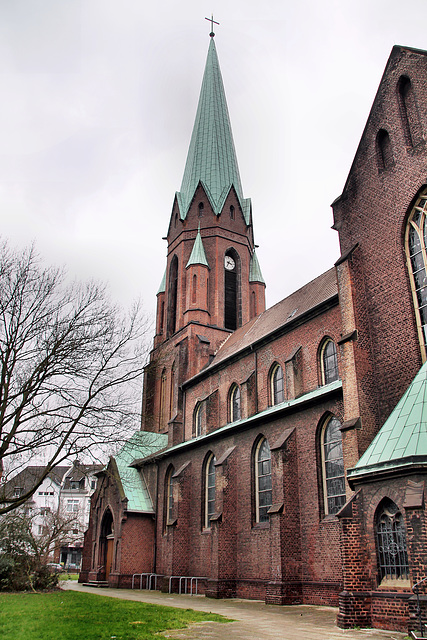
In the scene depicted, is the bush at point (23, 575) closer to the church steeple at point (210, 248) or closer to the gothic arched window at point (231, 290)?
the church steeple at point (210, 248)

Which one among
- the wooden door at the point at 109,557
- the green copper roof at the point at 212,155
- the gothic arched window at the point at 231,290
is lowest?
the wooden door at the point at 109,557

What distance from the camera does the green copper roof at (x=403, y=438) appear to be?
11.7 metres

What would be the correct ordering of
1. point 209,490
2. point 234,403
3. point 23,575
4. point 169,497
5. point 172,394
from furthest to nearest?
point 172,394, point 169,497, point 234,403, point 209,490, point 23,575

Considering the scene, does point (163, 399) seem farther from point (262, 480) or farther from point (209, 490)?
point (262, 480)

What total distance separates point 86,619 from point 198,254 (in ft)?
88.4

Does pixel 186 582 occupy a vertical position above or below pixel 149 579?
above

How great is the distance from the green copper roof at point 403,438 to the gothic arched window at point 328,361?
6.44 meters

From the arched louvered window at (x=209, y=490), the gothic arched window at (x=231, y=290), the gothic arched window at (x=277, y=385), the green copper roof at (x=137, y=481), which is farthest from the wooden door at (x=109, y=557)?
the gothic arched window at (x=231, y=290)

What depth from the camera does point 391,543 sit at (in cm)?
1188

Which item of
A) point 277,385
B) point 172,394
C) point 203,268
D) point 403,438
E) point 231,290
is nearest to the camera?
point 403,438

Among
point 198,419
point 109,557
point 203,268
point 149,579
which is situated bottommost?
point 149,579

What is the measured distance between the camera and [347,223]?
58.9 ft

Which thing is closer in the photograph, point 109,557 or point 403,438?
point 403,438

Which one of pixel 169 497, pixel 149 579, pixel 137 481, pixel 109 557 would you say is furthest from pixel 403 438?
pixel 109 557
